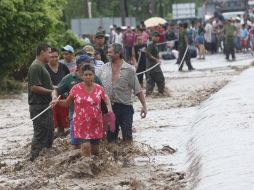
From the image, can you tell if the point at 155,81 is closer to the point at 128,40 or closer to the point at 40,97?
the point at 40,97

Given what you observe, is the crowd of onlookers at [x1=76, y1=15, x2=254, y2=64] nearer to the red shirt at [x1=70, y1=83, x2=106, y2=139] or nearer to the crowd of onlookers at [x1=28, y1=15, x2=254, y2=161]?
the crowd of onlookers at [x1=28, y1=15, x2=254, y2=161]

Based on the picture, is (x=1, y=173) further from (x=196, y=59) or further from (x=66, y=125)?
(x=196, y=59)

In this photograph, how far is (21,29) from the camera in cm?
2200

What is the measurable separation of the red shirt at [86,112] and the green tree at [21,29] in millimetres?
12230

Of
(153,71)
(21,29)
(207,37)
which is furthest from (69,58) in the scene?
(207,37)

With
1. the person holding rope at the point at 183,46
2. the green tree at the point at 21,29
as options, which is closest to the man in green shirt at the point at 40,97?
the green tree at the point at 21,29

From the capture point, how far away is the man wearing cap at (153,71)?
1961 centimetres

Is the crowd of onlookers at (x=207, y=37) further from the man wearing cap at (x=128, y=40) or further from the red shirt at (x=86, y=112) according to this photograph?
the red shirt at (x=86, y=112)

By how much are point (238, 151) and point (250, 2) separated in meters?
47.1

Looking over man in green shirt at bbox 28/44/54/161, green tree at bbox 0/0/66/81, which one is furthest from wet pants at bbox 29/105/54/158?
green tree at bbox 0/0/66/81

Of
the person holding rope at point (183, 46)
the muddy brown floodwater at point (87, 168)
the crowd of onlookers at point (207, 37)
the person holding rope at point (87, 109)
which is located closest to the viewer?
the muddy brown floodwater at point (87, 168)

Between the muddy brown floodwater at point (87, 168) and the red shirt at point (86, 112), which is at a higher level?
the red shirt at point (86, 112)

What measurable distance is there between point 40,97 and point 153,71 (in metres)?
8.99

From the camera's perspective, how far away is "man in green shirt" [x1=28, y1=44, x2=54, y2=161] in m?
10.8
